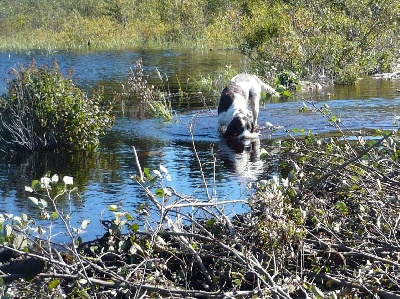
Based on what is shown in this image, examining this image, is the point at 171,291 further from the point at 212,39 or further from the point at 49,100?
the point at 212,39

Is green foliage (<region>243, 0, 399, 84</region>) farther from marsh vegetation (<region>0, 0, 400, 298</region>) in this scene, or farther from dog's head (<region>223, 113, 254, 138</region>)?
dog's head (<region>223, 113, 254, 138</region>)

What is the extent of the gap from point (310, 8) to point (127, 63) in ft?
30.1

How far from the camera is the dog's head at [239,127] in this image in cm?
1230

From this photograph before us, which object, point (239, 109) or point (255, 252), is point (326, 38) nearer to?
point (239, 109)

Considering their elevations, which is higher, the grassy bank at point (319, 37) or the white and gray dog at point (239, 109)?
the grassy bank at point (319, 37)

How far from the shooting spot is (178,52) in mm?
37375

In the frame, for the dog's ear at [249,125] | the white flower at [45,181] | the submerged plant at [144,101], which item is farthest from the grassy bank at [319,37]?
the white flower at [45,181]

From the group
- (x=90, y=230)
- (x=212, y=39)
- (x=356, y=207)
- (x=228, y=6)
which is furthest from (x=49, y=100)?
(x=228, y=6)

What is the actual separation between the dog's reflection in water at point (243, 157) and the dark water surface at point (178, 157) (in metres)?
0.01

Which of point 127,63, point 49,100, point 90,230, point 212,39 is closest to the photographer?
point 90,230

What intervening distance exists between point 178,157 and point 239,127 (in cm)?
185

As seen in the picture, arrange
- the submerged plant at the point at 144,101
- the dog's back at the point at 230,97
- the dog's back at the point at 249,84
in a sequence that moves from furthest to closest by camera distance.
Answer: the submerged plant at the point at 144,101
the dog's back at the point at 249,84
the dog's back at the point at 230,97

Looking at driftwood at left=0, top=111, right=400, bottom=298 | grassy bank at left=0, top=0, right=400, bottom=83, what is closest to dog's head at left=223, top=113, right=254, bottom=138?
grassy bank at left=0, top=0, right=400, bottom=83

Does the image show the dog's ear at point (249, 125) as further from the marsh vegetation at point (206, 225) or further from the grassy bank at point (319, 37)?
the grassy bank at point (319, 37)
